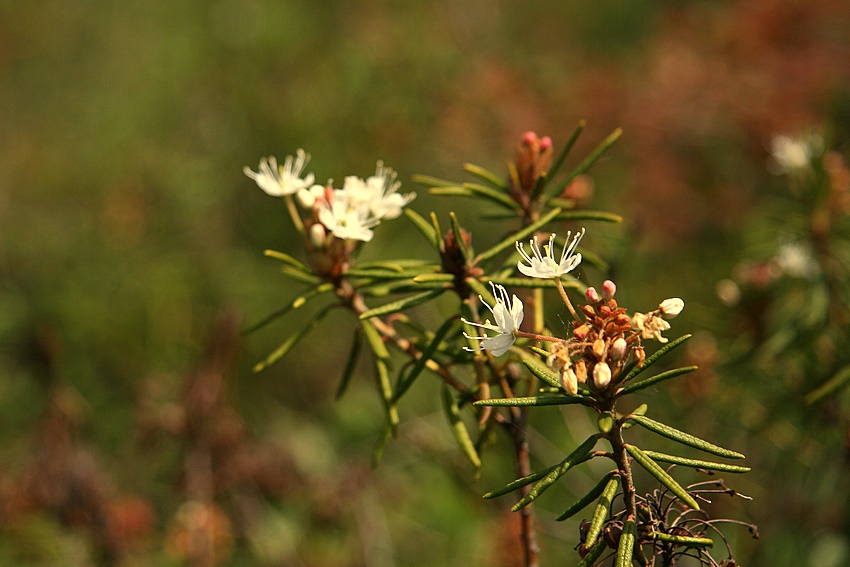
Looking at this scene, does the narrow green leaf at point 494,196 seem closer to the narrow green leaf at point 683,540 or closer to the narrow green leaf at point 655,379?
the narrow green leaf at point 655,379

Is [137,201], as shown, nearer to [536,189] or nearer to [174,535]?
[174,535]

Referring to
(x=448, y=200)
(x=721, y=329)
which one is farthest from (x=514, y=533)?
(x=448, y=200)

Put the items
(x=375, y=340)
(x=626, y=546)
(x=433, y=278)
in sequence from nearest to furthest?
(x=626, y=546) → (x=433, y=278) → (x=375, y=340)

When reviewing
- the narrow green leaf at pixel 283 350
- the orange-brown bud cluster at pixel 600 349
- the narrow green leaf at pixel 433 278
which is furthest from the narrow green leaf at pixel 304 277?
the orange-brown bud cluster at pixel 600 349

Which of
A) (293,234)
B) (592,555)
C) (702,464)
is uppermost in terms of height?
(293,234)

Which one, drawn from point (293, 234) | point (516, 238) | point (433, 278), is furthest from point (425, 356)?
point (293, 234)

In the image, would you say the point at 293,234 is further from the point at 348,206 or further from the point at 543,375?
the point at 543,375
